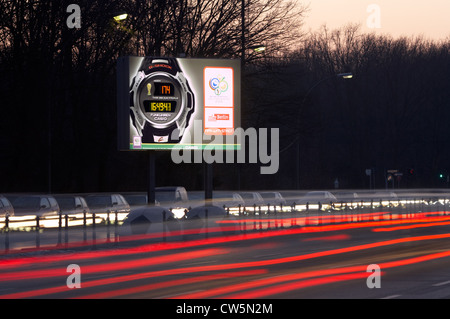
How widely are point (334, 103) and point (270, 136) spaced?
4367 centimetres

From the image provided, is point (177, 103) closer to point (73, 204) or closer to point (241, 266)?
point (73, 204)

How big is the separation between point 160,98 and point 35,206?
677cm

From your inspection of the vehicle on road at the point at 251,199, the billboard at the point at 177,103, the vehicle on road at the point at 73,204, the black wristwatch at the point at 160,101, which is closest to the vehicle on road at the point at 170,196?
the vehicle on road at the point at 73,204

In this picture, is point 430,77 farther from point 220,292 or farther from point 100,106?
point 220,292

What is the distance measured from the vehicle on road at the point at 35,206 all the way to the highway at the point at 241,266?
5849mm

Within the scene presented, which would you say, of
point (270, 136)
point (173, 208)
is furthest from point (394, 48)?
point (173, 208)

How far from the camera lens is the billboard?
33.9 meters

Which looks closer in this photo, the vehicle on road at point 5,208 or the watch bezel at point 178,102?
the vehicle on road at point 5,208

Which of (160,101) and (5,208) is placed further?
(160,101)

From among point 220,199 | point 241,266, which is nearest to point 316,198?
point 220,199

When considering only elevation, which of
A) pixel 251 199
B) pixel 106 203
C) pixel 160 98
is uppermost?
pixel 160 98

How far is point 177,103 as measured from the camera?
1361 inches

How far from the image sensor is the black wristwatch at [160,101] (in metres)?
33.9

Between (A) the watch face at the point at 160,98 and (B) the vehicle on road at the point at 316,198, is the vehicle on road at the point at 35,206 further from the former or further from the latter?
(B) the vehicle on road at the point at 316,198
